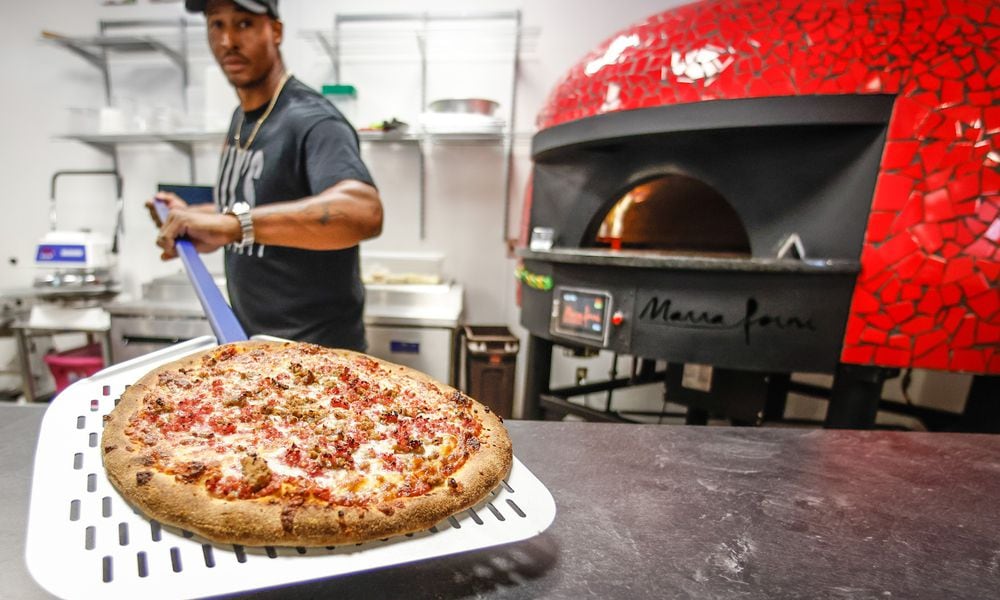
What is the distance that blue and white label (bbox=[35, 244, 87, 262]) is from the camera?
8.40ft

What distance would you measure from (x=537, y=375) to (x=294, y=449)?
1.43 meters

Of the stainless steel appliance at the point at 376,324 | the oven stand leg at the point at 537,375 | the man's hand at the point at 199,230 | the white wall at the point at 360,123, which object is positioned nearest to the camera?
the man's hand at the point at 199,230

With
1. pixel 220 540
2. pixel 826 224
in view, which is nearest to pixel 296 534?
pixel 220 540

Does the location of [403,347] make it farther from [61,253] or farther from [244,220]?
[61,253]

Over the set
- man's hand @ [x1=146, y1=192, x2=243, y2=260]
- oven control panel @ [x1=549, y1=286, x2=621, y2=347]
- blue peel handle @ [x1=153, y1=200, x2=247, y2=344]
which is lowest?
oven control panel @ [x1=549, y1=286, x2=621, y2=347]

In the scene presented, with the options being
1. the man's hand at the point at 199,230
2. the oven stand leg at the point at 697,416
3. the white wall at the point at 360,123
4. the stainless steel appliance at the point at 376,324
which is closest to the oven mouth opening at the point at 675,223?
the oven stand leg at the point at 697,416

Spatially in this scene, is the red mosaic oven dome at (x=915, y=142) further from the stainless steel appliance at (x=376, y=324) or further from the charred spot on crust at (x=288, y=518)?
the stainless steel appliance at (x=376, y=324)

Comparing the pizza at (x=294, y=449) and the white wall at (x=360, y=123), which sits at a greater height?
the white wall at (x=360, y=123)

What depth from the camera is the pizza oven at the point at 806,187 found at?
113cm

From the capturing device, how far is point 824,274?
123 centimetres

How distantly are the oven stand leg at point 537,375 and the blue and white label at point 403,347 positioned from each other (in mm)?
909

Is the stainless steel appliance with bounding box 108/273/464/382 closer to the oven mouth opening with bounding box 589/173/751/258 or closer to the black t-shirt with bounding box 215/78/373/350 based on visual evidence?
the black t-shirt with bounding box 215/78/373/350

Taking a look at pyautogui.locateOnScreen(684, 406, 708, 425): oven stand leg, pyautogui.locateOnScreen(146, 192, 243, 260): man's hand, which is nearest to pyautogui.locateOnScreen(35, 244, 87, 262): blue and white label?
pyautogui.locateOnScreen(146, 192, 243, 260): man's hand

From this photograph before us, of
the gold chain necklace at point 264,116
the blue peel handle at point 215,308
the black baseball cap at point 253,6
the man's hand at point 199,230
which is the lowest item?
the blue peel handle at point 215,308
